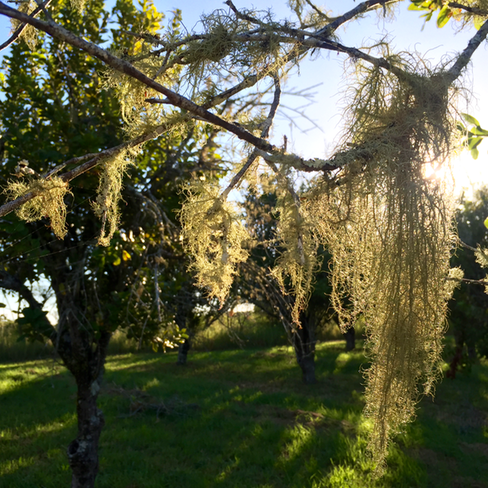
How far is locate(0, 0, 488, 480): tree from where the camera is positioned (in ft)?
4.25

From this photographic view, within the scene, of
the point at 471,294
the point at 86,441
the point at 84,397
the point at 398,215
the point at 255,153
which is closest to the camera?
the point at 398,215

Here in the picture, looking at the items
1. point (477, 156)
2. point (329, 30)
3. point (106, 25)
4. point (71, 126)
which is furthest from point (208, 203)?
point (106, 25)

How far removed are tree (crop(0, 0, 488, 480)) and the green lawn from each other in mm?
2261

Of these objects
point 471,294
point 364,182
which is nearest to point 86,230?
point 364,182

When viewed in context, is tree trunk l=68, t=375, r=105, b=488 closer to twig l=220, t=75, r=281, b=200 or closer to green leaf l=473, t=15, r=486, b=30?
twig l=220, t=75, r=281, b=200

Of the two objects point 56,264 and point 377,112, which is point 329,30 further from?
point 56,264

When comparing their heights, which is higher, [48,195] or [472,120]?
[472,120]

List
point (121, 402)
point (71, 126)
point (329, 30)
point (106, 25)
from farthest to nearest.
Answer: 1. point (121, 402)
2. point (106, 25)
3. point (71, 126)
4. point (329, 30)

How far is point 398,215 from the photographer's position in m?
1.29

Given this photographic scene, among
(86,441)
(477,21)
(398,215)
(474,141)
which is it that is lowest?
(86,441)

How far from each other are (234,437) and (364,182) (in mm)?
6111

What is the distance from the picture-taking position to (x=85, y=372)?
3.83 m

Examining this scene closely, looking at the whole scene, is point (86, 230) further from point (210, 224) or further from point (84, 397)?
point (210, 224)

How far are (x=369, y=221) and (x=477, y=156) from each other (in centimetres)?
103
